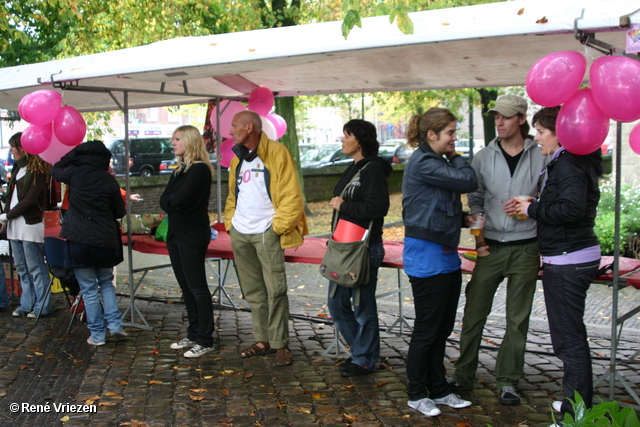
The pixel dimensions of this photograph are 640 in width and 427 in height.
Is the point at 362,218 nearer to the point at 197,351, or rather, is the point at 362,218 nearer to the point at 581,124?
the point at 581,124

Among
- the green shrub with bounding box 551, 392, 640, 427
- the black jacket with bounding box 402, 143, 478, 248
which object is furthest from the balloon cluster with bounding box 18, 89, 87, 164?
the green shrub with bounding box 551, 392, 640, 427

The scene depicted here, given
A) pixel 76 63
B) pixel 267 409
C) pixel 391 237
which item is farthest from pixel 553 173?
pixel 391 237

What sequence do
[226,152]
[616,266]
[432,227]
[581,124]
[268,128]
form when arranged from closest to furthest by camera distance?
[581,124]
[432,227]
[616,266]
[268,128]
[226,152]

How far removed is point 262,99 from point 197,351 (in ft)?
8.23

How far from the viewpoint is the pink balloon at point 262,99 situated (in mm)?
6359

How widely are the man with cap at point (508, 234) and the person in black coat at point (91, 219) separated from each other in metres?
3.05

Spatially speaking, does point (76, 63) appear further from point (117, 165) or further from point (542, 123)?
point (117, 165)

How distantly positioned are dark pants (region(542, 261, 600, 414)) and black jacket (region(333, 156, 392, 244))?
1.16 meters

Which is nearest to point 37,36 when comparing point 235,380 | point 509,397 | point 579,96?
point 235,380

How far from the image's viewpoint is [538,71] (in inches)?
130

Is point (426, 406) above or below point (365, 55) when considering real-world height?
below

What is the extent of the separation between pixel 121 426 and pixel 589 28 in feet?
11.1

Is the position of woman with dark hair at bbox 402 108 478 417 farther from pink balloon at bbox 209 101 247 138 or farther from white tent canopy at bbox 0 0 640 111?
Result: pink balloon at bbox 209 101 247 138

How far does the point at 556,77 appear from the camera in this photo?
10.7 ft
